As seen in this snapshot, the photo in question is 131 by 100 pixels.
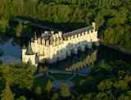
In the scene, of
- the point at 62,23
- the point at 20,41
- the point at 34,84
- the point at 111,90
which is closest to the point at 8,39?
the point at 20,41

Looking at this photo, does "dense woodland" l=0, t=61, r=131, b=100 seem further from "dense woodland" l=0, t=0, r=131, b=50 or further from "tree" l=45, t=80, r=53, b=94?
"dense woodland" l=0, t=0, r=131, b=50

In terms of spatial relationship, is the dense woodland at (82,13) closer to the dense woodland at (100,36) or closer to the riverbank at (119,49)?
the dense woodland at (100,36)

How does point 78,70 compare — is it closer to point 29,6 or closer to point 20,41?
point 20,41

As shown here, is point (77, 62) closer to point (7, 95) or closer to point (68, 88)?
point (68, 88)

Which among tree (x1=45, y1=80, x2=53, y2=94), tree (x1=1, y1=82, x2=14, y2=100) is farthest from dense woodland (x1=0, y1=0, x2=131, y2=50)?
tree (x1=1, y1=82, x2=14, y2=100)

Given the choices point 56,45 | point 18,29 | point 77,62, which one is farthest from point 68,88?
point 18,29
